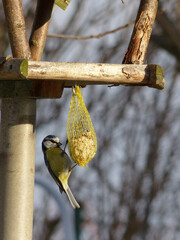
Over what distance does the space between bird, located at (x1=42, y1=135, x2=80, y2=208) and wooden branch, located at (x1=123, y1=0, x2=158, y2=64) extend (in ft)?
1.92

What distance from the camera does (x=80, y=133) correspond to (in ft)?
8.95

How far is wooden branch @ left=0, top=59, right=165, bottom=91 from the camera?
2264mm

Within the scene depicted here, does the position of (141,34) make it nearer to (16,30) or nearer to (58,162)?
(16,30)

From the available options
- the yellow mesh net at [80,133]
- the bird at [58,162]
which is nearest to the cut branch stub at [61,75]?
the yellow mesh net at [80,133]

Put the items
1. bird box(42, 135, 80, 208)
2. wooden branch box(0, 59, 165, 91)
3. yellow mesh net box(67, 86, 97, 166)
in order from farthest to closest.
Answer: bird box(42, 135, 80, 208) < yellow mesh net box(67, 86, 97, 166) < wooden branch box(0, 59, 165, 91)

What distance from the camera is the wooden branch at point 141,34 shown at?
265 centimetres

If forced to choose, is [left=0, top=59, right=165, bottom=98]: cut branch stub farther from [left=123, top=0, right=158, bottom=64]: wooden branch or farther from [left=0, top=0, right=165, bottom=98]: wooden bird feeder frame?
[left=123, top=0, right=158, bottom=64]: wooden branch

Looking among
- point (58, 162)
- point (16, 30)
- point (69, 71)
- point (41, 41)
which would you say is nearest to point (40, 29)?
point (41, 41)

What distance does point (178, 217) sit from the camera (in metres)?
7.36

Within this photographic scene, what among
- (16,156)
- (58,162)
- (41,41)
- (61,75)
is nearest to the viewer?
(61,75)

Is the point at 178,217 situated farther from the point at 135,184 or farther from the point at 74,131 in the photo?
the point at 74,131

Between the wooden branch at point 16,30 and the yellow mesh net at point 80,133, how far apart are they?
296 mm

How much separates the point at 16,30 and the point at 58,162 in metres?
0.78

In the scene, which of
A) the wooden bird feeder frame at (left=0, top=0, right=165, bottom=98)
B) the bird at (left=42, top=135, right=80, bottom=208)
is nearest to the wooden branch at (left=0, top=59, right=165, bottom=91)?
the wooden bird feeder frame at (left=0, top=0, right=165, bottom=98)
